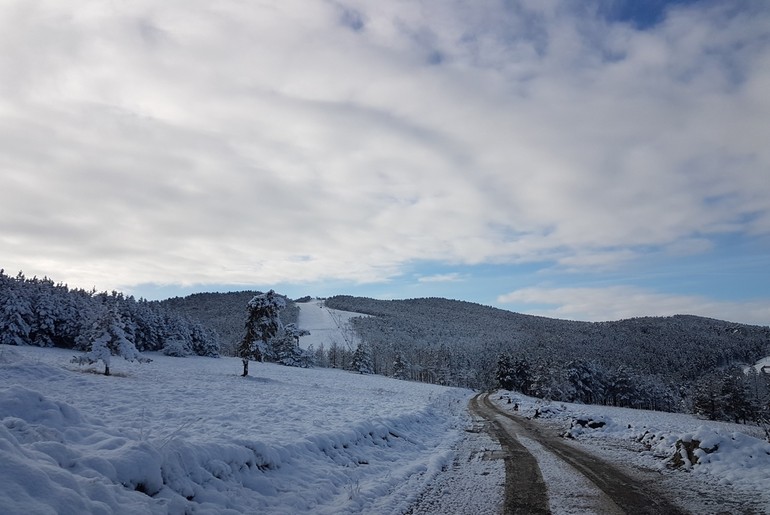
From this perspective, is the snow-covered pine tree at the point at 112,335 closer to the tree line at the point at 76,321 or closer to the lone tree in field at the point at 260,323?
the tree line at the point at 76,321

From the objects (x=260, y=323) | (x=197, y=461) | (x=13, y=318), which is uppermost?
(x=260, y=323)

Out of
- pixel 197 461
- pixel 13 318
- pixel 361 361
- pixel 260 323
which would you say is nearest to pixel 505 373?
pixel 361 361

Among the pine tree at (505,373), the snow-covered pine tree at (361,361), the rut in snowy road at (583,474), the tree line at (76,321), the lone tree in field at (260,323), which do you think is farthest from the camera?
the snow-covered pine tree at (361,361)

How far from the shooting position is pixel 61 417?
28.0 ft

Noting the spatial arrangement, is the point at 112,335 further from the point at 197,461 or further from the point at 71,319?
the point at 71,319

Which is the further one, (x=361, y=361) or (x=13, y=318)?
(x=361, y=361)

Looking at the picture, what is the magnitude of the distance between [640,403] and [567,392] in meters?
24.4

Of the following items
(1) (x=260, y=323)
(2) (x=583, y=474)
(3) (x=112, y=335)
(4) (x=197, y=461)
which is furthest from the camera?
(1) (x=260, y=323)

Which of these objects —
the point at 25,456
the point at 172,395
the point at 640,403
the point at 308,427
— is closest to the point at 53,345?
the point at 172,395

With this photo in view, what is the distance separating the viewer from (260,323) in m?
46.4

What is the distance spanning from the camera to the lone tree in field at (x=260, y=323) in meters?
46.0

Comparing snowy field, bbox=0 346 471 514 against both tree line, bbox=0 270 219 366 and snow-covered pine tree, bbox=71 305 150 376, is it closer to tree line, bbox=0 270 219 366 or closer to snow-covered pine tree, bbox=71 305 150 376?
snow-covered pine tree, bbox=71 305 150 376

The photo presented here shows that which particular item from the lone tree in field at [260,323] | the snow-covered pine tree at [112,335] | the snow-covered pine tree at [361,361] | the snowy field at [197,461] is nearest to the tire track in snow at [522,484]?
the snowy field at [197,461]

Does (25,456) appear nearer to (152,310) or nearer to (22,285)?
(22,285)
